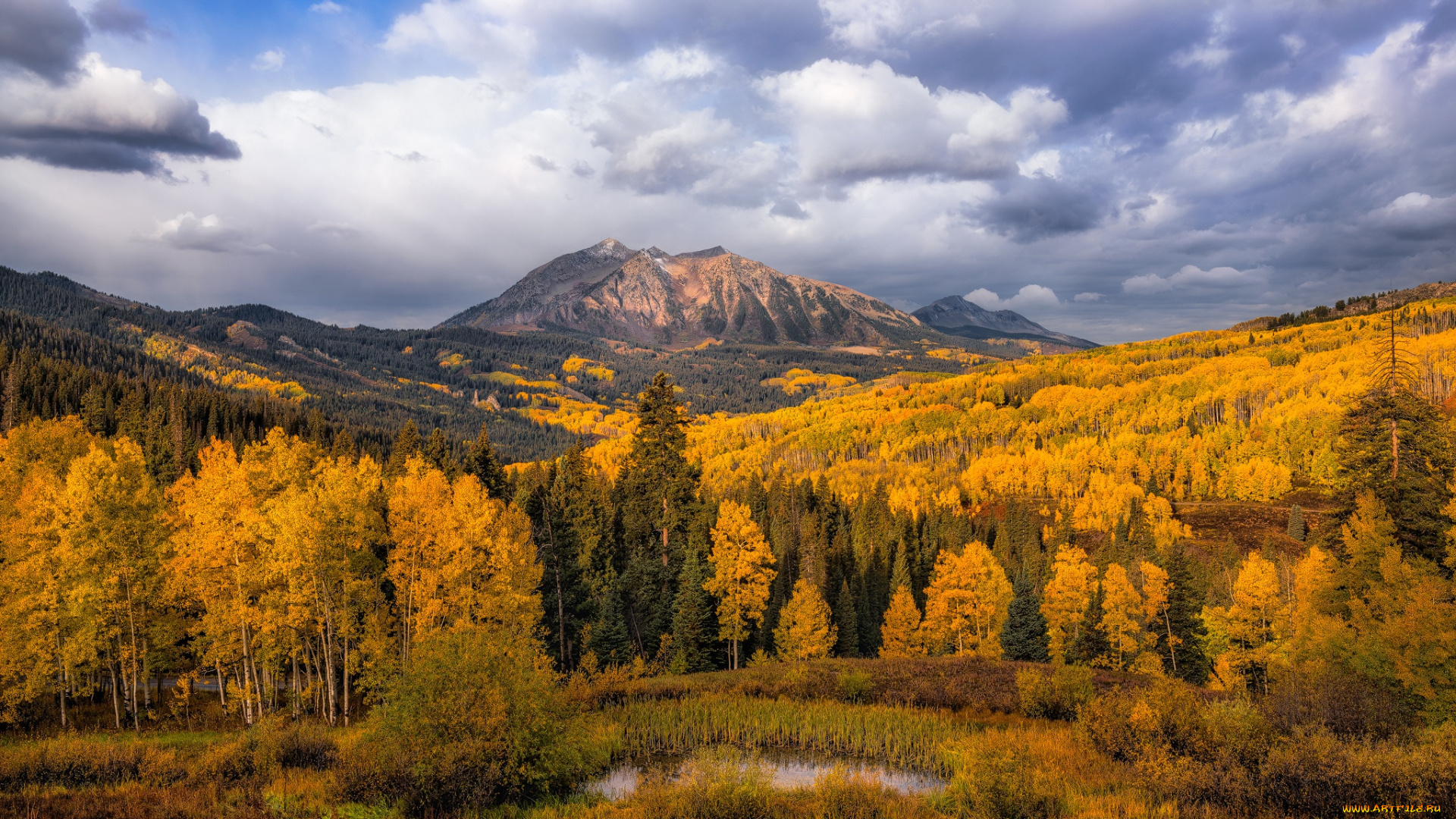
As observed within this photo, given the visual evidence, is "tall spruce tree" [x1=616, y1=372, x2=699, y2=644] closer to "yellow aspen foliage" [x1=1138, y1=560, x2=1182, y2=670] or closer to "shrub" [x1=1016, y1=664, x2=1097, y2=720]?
"shrub" [x1=1016, y1=664, x2=1097, y2=720]

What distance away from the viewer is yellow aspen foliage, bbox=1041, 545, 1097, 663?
5850 cm

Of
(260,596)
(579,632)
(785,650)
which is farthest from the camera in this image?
(785,650)

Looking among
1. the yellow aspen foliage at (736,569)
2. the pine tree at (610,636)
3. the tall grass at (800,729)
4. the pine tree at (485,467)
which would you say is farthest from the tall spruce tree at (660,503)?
the tall grass at (800,729)

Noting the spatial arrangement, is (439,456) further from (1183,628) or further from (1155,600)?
(1183,628)

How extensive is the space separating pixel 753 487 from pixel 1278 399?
17170cm

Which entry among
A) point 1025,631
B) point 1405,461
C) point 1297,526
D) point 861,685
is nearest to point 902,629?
point 1025,631

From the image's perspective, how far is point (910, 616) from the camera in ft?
197

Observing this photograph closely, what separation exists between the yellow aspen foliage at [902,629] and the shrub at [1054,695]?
3435 centimetres

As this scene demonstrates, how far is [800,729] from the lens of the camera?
2395 cm

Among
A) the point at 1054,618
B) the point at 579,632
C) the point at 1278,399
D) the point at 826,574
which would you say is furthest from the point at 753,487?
the point at 1278,399

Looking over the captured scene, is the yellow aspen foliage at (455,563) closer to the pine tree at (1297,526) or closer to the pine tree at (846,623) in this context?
the pine tree at (846,623)

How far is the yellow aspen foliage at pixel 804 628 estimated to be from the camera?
48469 millimetres

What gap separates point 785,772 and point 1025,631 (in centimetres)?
4654

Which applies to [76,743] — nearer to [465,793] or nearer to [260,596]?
[260,596]
